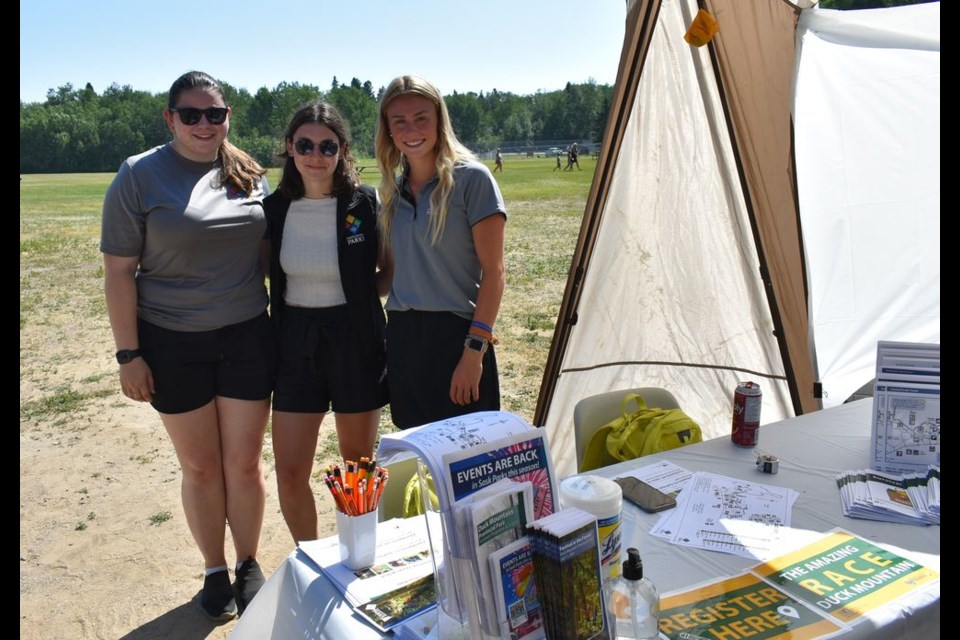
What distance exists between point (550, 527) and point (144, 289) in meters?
1.80

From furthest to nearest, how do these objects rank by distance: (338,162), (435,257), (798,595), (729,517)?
(338,162) → (435,257) → (729,517) → (798,595)

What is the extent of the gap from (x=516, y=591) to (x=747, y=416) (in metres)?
1.26

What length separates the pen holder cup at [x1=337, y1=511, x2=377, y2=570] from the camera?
1391 mm

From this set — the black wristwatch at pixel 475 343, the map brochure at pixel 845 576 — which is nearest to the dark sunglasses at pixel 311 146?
the black wristwatch at pixel 475 343

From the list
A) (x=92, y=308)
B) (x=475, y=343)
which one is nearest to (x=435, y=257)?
(x=475, y=343)

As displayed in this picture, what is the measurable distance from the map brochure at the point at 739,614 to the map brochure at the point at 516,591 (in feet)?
1.05

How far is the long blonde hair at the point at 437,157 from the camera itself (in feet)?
7.30

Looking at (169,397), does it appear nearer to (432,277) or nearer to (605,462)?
(432,277)

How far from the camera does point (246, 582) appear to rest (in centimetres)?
249

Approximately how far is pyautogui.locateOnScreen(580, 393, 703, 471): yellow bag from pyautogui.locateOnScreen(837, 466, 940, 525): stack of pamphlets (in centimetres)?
54

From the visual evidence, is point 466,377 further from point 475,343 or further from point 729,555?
point 729,555

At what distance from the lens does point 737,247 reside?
10.8 feet

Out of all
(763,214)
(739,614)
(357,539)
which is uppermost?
(763,214)

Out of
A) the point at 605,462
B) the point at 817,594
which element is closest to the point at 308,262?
the point at 605,462
